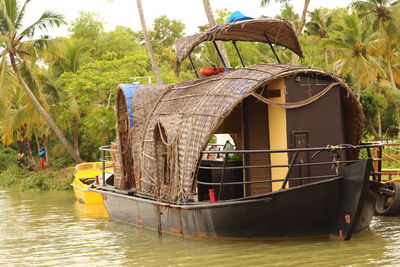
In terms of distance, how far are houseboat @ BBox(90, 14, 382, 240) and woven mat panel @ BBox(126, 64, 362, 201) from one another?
0.02 metres

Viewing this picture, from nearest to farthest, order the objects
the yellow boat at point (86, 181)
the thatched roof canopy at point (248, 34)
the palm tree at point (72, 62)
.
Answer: the thatched roof canopy at point (248, 34) < the yellow boat at point (86, 181) < the palm tree at point (72, 62)

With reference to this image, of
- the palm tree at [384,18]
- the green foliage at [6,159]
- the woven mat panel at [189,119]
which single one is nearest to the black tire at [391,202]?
the woven mat panel at [189,119]

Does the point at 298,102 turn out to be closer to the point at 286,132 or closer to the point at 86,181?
the point at 286,132

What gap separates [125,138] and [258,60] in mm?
20950

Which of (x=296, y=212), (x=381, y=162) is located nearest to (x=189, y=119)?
(x=296, y=212)

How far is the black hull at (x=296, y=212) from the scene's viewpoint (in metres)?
8.13

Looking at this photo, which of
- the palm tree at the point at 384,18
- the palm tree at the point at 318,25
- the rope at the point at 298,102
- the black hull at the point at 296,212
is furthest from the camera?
the palm tree at the point at 318,25

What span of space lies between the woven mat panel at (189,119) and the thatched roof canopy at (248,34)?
651 millimetres

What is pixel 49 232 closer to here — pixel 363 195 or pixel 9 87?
pixel 363 195

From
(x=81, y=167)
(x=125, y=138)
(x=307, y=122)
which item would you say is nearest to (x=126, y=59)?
(x=81, y=167)

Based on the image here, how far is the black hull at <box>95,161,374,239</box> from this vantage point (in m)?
8.13

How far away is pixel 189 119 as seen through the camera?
921 centimetres

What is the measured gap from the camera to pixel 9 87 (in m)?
21.1

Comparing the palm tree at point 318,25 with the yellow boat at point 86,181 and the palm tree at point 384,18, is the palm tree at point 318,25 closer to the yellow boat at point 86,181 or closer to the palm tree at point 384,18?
the palm tree at point 384,18
